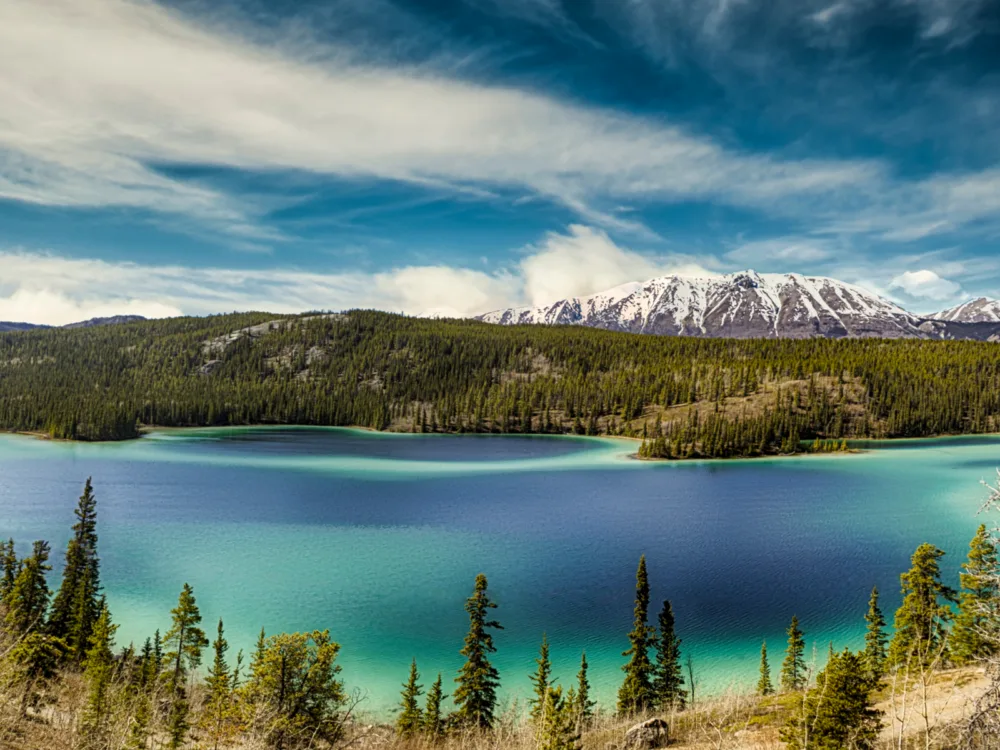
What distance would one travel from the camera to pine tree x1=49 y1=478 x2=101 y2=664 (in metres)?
33.8

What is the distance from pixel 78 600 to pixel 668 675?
32.4 m

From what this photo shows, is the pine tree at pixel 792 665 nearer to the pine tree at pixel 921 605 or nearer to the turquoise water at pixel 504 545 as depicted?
the turquoise water at pixel 504 545

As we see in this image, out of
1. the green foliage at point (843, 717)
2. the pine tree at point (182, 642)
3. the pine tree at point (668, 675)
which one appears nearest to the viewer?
the green foliage at point (843, 717)

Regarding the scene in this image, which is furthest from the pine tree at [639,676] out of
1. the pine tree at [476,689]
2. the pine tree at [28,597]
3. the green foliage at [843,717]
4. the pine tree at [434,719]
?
the pine tree at [28,597]

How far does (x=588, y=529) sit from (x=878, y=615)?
31.8 m

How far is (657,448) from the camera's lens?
132 m

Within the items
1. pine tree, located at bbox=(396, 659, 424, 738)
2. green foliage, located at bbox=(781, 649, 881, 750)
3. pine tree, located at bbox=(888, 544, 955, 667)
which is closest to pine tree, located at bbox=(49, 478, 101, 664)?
pine tree, located at bbox=(396, 659, 424, 738)

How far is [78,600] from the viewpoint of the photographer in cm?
3500

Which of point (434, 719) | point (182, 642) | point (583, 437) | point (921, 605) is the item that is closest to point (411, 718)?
point (434, 719)

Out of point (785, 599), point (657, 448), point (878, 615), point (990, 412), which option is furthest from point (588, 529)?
point (990, 412)

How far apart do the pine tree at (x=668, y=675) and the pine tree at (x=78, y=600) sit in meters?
29.2

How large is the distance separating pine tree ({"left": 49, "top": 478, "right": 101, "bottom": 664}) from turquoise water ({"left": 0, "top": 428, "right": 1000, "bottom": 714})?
2260mm

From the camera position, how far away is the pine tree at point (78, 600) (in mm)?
33781

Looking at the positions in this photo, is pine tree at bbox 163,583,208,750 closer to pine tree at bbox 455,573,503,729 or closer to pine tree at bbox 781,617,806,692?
pine tree at bbox 455,573,503,729
